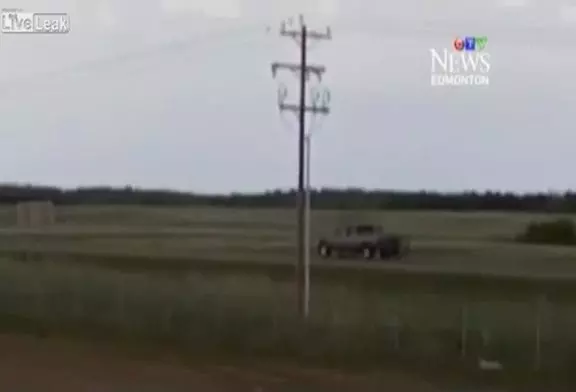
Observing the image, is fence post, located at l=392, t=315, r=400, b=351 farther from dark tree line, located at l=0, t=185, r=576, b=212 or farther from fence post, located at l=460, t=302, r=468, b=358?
dark tree line, located at l=0, t=185, r=576, b=212

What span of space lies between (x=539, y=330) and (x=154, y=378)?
10.9ft

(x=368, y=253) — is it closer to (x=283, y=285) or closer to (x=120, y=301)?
(x=283, y=285)

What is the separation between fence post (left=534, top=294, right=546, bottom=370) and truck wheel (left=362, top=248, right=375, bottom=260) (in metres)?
1.76

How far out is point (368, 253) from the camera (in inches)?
443

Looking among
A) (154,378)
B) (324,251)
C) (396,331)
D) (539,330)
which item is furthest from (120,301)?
(539,330)

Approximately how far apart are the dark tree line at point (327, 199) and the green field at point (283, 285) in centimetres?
9

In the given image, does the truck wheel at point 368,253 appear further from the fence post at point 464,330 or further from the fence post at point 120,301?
the fence post at point 120,301

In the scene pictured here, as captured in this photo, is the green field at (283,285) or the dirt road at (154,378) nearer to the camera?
the dirt road at (154,378)

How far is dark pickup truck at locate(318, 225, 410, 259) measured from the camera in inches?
439

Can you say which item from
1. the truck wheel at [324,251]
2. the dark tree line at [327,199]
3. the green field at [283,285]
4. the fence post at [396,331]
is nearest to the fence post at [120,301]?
the green field at [283,285]

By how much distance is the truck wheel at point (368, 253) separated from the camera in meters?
11.2

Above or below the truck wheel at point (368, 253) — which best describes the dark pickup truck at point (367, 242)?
above

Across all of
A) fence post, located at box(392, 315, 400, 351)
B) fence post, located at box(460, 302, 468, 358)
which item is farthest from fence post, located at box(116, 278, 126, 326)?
fence post, located at box(460, 302, 468, 358)

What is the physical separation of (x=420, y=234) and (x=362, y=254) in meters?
0.68
